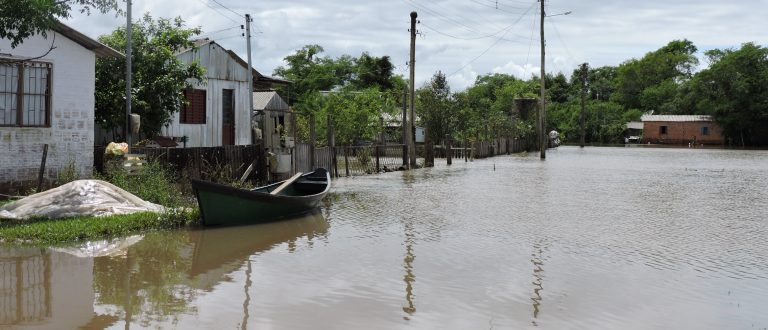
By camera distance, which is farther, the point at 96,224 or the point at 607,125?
the point at 607,125

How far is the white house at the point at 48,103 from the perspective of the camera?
1497 centimetres

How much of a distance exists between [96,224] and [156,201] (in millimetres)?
3102

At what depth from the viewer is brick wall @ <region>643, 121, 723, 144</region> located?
2948 inches

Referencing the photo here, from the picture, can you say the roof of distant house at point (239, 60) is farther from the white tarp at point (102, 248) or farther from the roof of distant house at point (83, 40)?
the white tarp at point (102, 248)

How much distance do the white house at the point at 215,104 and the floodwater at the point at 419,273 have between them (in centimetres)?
887

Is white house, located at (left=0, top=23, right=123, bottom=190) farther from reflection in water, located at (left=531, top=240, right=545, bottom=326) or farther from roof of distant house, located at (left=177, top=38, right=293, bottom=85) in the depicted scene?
reflection in water, located at (left=531, top=240, right=545, bottom=326)

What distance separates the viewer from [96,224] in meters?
12.1

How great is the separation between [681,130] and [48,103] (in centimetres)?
7211

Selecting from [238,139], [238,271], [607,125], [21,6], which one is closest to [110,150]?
[21,6]

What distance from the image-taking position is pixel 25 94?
15.3 meters

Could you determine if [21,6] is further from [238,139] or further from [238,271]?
[238,139]

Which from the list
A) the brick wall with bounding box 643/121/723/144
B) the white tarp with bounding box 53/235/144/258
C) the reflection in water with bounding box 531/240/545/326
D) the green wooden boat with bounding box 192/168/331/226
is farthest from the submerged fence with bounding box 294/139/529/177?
the brick wall with bounding box 643/121/723/144

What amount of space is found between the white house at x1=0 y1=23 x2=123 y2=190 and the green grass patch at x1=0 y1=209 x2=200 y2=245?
338 cm

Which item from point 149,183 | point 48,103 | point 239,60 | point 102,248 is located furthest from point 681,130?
point 102,248
